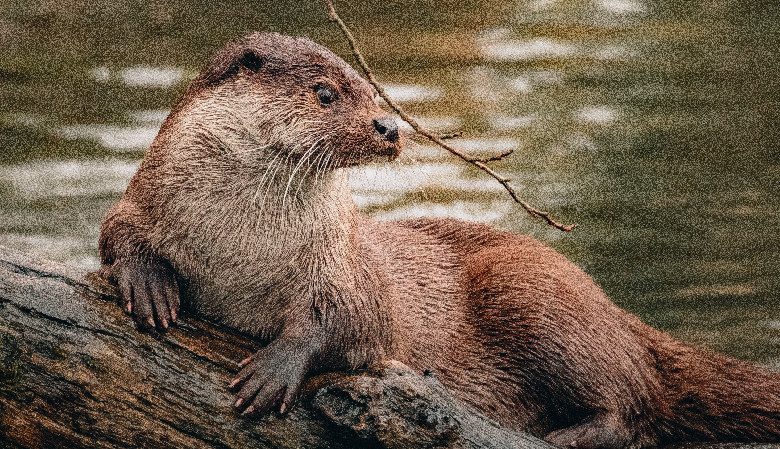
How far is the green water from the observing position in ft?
14.2

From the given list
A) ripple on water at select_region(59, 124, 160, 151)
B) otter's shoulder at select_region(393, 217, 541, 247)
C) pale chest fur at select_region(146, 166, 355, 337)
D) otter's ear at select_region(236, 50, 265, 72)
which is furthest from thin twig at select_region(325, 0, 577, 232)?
ripple on water at select_region(59, 124, 160, 151)

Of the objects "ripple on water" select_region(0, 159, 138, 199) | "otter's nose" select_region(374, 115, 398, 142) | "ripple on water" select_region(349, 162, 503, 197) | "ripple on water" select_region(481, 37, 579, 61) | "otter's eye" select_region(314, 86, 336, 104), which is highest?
"otter's eye" select_region(314, 86, 336, 104)

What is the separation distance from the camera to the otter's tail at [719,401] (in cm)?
332

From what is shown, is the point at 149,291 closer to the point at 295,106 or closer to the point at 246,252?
the point at 246,252

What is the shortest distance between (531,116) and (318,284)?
234 cm

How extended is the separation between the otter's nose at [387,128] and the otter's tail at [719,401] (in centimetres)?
155

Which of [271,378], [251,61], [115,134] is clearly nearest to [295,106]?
[251,61]

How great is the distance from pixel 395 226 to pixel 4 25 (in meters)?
2.06

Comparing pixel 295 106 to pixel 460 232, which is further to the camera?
pixel 460 232

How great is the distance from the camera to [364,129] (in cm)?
271

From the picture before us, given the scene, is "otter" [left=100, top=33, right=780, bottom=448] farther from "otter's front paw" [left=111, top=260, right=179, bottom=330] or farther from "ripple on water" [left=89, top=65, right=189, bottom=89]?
"ripple on water" [left=89, top=65, right=189, bottom=89]

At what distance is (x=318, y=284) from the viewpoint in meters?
2.86

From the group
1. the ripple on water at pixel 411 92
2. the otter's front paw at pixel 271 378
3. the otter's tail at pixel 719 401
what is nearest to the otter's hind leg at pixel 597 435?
the otter's tail at pixel 719 401

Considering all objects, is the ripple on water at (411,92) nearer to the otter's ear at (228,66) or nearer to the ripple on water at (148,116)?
the ripple on water at (148,116)
